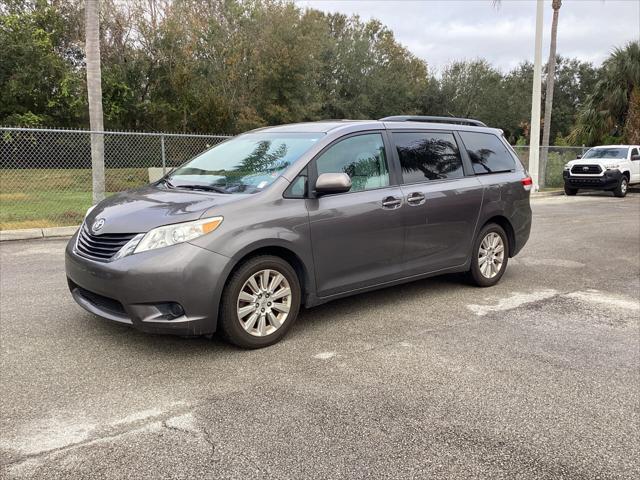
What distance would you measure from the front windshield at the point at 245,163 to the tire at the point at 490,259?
2.29 metres

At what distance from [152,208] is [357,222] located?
167 cm

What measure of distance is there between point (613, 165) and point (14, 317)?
19954 mm

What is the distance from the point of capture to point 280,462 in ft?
9.18

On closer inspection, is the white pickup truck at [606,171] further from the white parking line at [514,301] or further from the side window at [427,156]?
the side window at [427,156]

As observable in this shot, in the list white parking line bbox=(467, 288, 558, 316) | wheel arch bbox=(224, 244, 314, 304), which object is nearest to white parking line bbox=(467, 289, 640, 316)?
white parking line bbox=(467, 288, 558, 316)

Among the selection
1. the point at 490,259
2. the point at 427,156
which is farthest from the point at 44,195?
the point at 490,259

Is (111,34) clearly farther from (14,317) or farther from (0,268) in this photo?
(14,317)

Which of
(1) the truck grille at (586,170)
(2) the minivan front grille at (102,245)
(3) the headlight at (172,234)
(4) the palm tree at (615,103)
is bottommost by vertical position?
(2) the minivan front grille at (102,245)

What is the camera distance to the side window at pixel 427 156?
5320 millimetres

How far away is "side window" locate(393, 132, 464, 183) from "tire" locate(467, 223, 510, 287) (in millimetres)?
745

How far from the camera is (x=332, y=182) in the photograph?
4418 mm

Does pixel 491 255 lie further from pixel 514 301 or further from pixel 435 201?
pixel 435 201

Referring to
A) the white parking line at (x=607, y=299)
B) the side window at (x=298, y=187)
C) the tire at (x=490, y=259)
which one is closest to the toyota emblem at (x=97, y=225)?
the side window at (x=298, y=187)

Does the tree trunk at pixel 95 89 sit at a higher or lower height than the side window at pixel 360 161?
higher
